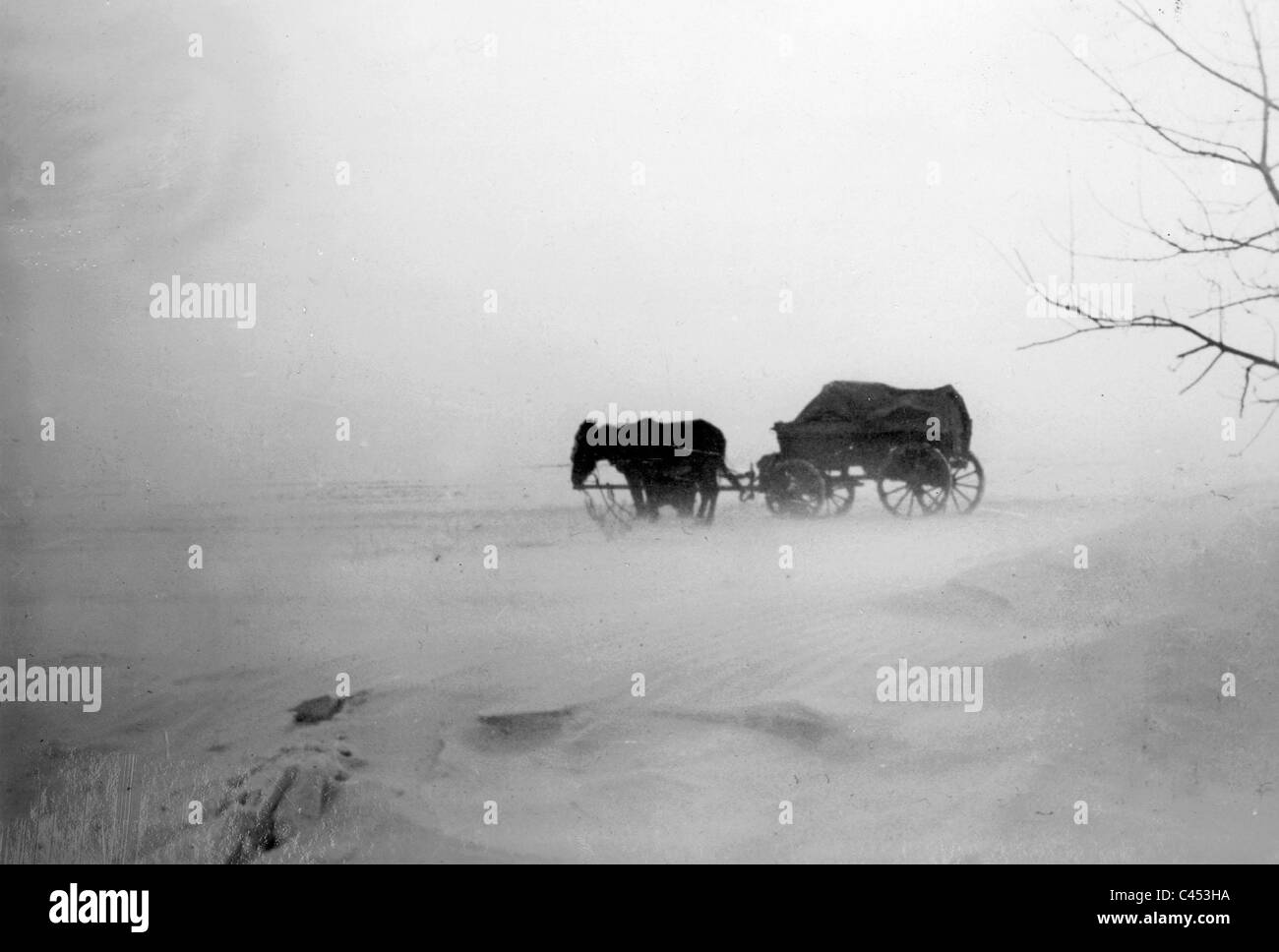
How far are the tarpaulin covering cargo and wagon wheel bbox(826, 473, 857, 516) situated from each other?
113 mm

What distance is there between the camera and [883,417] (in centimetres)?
269

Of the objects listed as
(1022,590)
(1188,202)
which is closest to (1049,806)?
(1022,590)

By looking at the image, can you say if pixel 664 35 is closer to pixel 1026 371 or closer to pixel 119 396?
Result: pixel 1026 371

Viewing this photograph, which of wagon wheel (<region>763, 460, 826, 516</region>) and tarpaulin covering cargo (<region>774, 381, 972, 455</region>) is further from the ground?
tarpaulin covering cargo (<region>774, 381, 972, 455</region>)

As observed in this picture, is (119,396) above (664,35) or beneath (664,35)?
beneath

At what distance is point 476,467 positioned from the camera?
105 inches

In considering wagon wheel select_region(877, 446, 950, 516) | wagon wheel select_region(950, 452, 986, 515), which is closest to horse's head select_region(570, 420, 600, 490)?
wagon wheel select_region(877, 446, 950, 516)

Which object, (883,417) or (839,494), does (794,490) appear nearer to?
(839,494)

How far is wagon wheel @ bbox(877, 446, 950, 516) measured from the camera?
2.67 meters

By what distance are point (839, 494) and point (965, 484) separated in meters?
0.34

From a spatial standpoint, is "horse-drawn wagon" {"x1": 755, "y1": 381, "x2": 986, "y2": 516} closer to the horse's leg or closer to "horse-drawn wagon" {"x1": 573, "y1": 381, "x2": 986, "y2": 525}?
"horse-drawn wagon" {"x1": 573, "y1": 381, "x2": 986, "y2": 525}

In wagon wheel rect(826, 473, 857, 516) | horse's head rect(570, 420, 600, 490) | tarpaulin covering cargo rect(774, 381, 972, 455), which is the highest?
tarpaulin covering cargo rect(774, 381, 972, 455)

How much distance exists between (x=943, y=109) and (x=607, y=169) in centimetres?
94

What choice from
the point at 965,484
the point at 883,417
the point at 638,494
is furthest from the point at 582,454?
the point at 965,484
